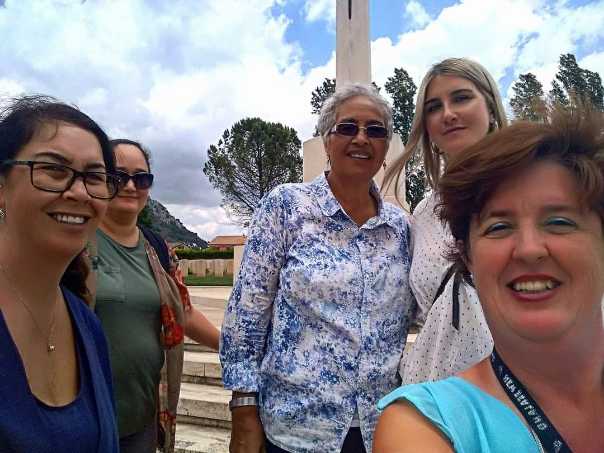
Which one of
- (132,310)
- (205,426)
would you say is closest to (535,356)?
(132,310)

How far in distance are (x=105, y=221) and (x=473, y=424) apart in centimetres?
183

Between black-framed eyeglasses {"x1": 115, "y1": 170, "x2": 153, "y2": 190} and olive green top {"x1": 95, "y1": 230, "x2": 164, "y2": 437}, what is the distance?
10.5 inches

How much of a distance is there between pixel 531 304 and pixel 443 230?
0.83 meters

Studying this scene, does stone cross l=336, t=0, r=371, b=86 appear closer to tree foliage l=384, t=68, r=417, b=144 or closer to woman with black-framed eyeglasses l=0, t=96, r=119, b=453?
woman with black-framed eyeglasses l=0, t=96, r=119, b=453

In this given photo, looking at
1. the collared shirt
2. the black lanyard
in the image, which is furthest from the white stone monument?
the black lanyard

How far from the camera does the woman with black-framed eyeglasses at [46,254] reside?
1274 mm

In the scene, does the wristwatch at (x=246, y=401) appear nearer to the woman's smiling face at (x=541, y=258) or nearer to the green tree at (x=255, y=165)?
the woman's smiling face at (x=541, y=258)

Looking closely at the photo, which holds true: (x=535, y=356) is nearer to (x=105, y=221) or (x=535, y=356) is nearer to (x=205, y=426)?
(x=105, y=221)

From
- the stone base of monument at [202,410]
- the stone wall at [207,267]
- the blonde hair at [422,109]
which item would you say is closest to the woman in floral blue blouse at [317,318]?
the blonde hair at [422,109]

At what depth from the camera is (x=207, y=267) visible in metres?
23.0

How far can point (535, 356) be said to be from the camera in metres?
1.11

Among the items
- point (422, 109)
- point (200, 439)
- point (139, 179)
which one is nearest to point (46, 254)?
point (139, 179)

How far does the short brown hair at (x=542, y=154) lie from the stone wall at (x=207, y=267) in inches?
861

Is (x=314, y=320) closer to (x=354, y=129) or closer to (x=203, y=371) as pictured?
(x=354, y=129)
